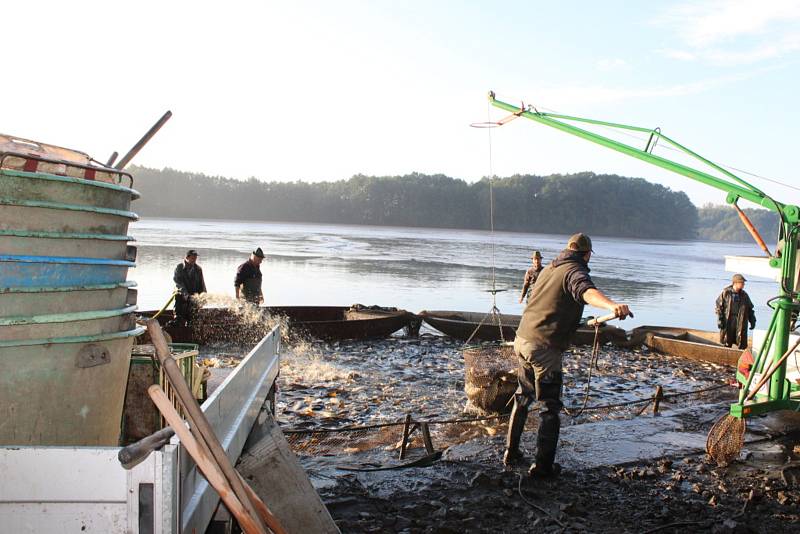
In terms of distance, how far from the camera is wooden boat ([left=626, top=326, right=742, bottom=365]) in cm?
1405

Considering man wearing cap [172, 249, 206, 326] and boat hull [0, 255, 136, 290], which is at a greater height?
boat hull [0, 255, 136, 290]

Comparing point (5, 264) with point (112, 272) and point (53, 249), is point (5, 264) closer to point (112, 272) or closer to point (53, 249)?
point (53, 249)

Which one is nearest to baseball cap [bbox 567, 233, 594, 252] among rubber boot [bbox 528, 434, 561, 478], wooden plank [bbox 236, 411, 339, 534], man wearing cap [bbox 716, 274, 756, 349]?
rubber boot [bbox 528, 434, 561, 478]

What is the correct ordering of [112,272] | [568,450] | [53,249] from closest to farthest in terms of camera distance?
[53,249] → [112,272] → [568,450]

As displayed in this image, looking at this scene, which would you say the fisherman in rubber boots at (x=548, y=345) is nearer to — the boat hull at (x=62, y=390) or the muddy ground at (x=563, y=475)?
the muddy ground at (x=563, y=475)

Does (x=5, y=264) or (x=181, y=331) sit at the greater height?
(x=5, y=264)

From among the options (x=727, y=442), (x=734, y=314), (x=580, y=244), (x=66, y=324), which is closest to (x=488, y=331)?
(x=734, y=314)

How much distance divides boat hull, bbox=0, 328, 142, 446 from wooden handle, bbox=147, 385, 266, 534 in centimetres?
67

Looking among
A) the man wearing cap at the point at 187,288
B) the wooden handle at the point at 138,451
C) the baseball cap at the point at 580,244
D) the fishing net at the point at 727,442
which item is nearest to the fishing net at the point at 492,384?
the fishing net at the point at 727,442

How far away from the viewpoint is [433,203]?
13238 cm

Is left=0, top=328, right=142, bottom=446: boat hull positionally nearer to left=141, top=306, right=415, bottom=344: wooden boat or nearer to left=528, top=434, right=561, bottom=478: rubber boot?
left=528, top=434, right=561, bottom=478: rubber boot

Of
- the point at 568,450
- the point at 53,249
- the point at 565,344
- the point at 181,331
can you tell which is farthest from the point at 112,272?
the point at 181,331

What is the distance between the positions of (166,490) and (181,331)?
12.0 m

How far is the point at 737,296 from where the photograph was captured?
1398 cm
